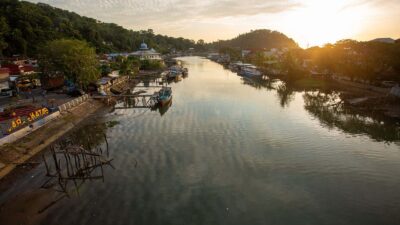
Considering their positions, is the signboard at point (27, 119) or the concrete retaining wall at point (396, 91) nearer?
the signboard at point (27, 119)

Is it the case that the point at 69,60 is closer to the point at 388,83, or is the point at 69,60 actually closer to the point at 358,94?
the point at 358,94

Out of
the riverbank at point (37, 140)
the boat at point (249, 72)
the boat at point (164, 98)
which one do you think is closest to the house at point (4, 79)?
the riverbank at point (37, 140)

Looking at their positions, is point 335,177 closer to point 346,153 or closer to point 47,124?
point 346,153

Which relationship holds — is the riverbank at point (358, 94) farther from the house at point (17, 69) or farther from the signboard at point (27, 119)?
the house at point (17, 69)

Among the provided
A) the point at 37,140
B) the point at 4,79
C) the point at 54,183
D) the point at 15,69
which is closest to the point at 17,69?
the point at 15,69

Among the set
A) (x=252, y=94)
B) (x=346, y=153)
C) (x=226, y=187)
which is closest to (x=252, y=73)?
(x=252, y=94)

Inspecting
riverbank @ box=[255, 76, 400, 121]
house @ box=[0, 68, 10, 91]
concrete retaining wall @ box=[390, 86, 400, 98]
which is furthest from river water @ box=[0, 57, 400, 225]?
house @ box=[0, 68, 10, 91]
